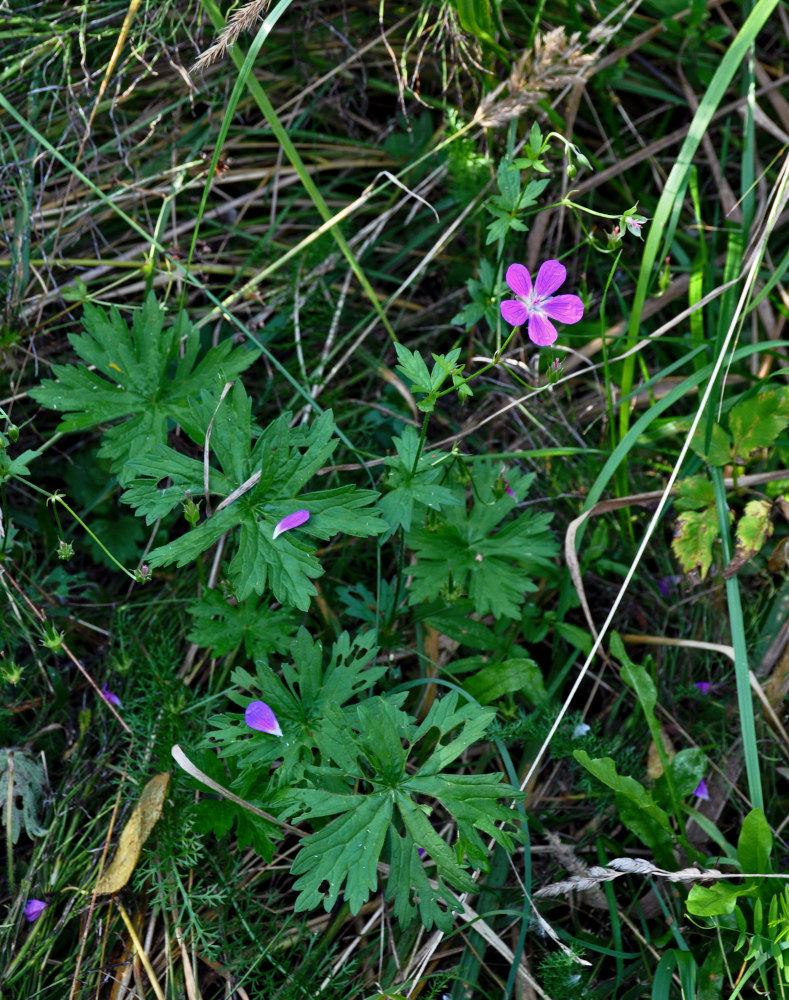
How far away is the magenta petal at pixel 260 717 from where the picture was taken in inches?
72.4

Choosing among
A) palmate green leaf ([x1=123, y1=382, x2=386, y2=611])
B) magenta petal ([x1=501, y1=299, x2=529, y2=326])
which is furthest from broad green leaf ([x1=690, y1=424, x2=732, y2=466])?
palmate green leaf ([x1=123, y1=382, x2=386, y2=611])

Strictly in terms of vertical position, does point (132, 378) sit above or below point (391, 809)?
above

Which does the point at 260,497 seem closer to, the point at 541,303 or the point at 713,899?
the point at 541,303

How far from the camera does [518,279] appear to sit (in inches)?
71.7

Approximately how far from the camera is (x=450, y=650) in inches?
94.9

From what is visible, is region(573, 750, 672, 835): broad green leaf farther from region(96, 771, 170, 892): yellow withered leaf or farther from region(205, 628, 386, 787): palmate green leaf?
region(96, 771, 170, 892): yellow withered leaf

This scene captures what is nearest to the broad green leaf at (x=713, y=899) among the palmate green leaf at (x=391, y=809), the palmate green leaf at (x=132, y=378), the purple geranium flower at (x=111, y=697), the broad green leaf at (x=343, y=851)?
the palmate green leaf at (x=391, y=809)

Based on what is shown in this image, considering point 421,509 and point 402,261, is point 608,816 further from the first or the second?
point 402,261

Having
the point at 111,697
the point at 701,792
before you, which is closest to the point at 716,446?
the point at 701,792

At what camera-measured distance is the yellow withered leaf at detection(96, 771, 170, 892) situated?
1982 millimetres

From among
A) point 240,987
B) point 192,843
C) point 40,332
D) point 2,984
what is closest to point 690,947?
point 240,987

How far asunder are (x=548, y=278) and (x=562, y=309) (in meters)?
0.08

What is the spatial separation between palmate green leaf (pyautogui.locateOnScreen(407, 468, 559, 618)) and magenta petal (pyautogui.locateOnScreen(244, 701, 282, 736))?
463 millimetres

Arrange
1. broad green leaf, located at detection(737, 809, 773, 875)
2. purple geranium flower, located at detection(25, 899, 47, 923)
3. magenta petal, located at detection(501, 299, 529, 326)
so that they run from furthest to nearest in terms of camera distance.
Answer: purple geranium flower, located at detection(25, 899, 47, 923) → broad green leaf, located at detection(737, 809, 773, 875) → magenta petal, located at detection(501, 299, 529, 326)
